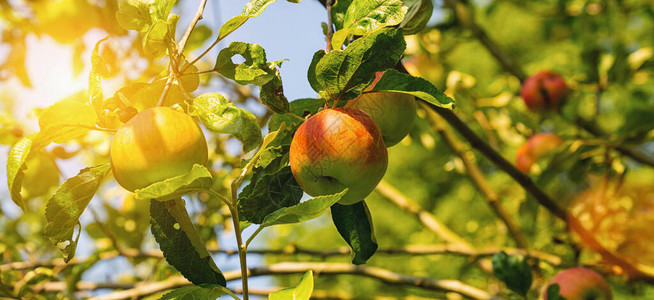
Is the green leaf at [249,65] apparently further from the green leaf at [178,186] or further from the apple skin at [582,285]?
the apple skin at [582,285]

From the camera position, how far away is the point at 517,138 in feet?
7.02

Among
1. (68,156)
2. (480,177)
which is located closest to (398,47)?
(68,156)

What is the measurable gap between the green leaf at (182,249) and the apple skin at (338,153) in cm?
17

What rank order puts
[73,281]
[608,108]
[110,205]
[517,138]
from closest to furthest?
[73,281]
[110,205]
[517,138]
[608,108]

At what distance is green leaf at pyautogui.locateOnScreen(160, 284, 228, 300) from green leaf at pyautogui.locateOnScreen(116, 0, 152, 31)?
358mm

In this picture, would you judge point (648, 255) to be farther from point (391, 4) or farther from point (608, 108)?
point (608, 108)

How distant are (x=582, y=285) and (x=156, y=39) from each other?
1.30m

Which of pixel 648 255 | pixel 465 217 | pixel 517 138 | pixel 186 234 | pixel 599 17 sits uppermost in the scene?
pixel 186 234

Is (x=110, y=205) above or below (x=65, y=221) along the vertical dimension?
below

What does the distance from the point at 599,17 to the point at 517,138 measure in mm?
A: 902

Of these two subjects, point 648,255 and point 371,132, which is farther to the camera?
point 648,255

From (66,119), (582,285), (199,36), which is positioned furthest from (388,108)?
(582,285)

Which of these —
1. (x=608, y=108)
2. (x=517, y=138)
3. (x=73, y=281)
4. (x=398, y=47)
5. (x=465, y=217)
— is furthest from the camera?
(x=465, y=217)

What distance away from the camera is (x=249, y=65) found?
2.41ft
